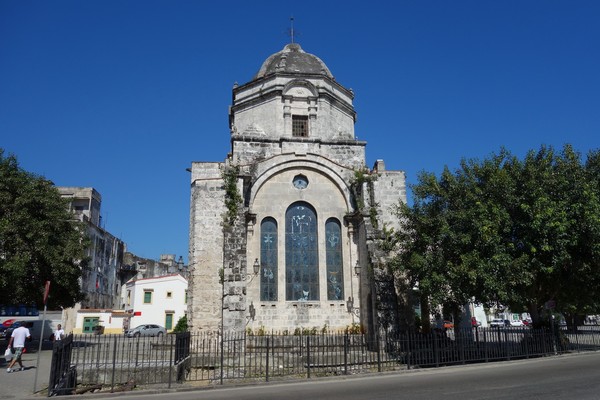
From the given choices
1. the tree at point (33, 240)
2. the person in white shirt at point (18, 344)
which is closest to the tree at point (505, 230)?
the person in white shirt at point (18, 344)

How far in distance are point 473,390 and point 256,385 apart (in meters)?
5.74

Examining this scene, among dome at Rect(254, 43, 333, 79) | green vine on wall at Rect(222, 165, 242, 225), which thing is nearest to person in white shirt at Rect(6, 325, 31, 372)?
green vine on wall at Rect(222, 165, 242, 225)

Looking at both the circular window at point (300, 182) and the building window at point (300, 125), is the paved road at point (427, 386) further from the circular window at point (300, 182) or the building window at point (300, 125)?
the building window at point (300, 125)

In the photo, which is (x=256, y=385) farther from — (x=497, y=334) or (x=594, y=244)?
(x=594, y=244)

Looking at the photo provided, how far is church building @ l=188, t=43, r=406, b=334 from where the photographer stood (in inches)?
755

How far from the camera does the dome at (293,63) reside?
24250 millimetres

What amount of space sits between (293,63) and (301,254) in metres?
10.7

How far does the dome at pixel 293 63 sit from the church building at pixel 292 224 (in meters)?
0.70

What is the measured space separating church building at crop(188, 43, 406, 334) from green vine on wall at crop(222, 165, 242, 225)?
0.05 metres

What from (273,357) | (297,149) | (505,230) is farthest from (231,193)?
(505,230)

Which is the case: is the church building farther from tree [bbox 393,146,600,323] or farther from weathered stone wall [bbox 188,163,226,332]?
tree [bbox 393,146,600,323]

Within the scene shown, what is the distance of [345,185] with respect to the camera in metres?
21.6

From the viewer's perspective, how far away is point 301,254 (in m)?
20.5

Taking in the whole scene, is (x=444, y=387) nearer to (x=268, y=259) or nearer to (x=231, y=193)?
(x=268, y=259)
